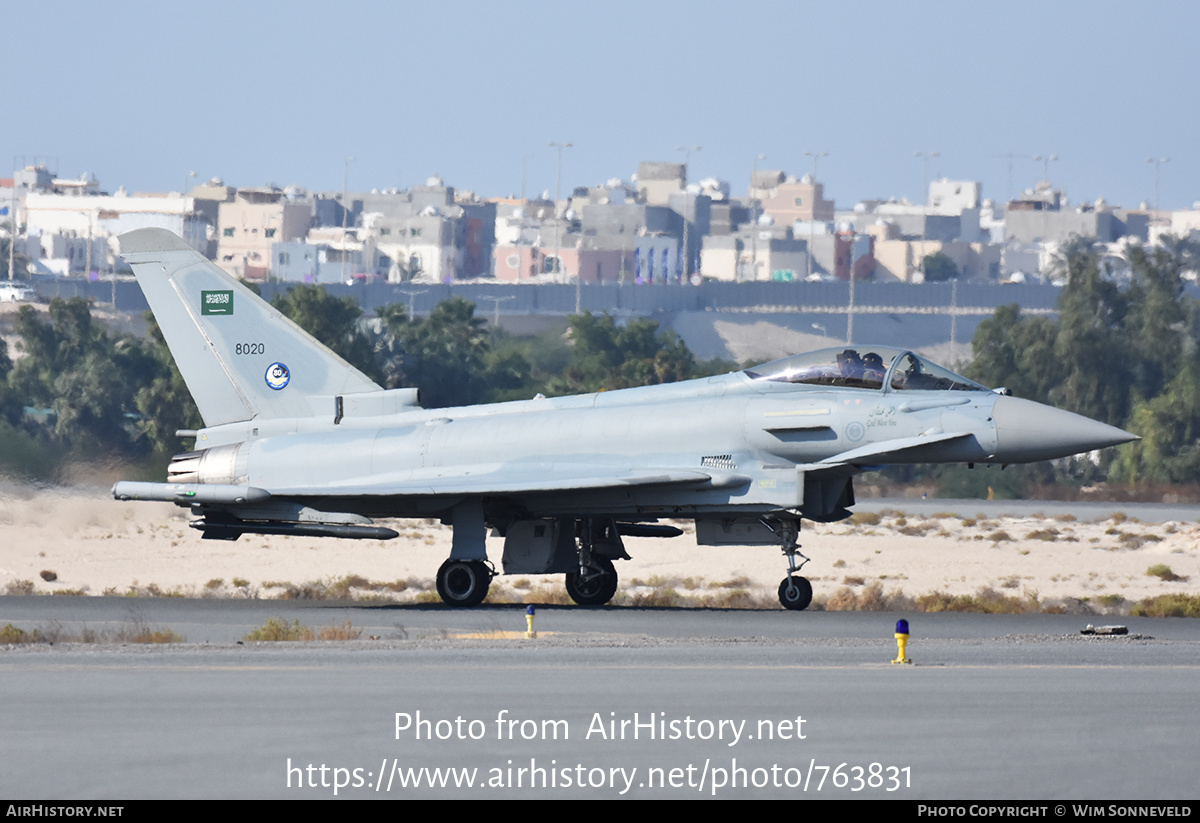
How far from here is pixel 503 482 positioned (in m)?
20.7

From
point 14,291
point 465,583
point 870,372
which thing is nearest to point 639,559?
point 465,583

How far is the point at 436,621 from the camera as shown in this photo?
19266 mm

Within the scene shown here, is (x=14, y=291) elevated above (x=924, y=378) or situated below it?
above

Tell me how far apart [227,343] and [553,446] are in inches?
194

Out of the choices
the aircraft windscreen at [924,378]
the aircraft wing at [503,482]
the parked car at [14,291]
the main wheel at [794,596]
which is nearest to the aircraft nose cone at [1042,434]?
the aircraft windscreen at [924,378]

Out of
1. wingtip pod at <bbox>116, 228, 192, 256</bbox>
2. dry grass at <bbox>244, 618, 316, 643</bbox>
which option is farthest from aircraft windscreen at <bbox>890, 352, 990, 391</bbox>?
wingtip pod at <bbox>116, 228, 192, 256</bbox>

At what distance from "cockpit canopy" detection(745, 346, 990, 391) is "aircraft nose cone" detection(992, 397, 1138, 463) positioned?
0.68 metres

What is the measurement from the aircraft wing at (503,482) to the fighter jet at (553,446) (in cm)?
3

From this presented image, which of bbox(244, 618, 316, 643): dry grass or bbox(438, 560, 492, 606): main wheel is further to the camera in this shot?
bbox(438, 560, 492, 606): main wheel

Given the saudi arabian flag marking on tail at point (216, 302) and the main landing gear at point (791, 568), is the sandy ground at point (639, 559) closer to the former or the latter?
the main landing gear at point (791, 568)

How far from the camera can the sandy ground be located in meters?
27.8

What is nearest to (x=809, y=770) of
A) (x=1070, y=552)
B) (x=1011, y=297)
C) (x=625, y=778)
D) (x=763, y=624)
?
(x=625, y=778)

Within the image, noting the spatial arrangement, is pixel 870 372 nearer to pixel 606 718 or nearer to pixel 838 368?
pixel 838 368

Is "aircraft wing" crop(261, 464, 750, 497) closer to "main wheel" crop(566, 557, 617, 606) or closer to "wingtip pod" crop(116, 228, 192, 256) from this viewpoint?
"main wheel" crop(566, 557, 617, 606)
